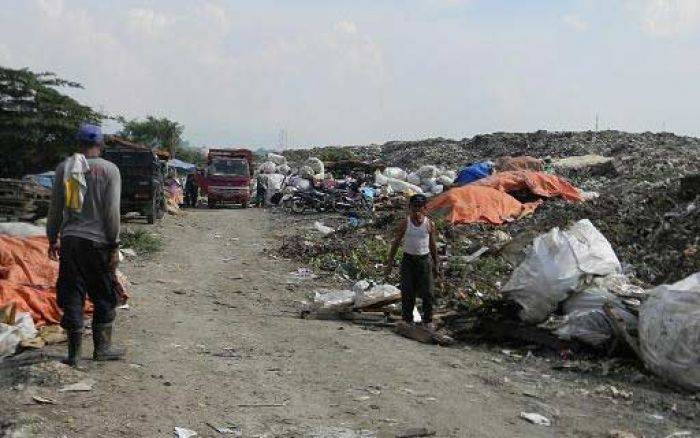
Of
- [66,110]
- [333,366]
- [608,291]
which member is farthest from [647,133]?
[333,366]

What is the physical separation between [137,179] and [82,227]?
525 inches

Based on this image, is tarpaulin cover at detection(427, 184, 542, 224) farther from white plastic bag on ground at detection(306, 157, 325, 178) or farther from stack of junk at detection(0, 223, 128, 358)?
white plastic bag on ground at detection(306, 157, 325, 178)

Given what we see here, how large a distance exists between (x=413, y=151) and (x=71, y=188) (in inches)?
1449

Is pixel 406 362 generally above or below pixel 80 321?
below

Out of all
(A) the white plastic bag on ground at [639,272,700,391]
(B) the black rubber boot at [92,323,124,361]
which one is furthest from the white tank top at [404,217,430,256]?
(B) the black rubber boot at [92,323,124,361]

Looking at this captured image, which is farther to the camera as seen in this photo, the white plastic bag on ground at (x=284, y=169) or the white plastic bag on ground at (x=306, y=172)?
the white plastic bag on ground at (x=284, y=169)

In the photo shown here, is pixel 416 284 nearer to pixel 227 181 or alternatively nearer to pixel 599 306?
pixel 599 306

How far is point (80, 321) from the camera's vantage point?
17.1 feet

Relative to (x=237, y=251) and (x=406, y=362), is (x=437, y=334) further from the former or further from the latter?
(x=237, y=251)

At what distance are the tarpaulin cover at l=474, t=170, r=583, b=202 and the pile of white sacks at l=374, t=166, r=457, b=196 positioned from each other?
14.4 feet

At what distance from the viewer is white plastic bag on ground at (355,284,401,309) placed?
824 centimetres

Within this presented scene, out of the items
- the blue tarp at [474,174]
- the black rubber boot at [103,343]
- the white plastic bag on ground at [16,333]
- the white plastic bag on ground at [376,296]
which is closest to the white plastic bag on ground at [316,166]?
the blue tarp at [474,174]

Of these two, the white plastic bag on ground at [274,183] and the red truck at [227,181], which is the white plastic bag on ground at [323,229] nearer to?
the red truck at [227,181]

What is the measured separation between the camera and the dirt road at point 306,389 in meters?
4.41
